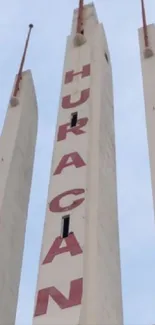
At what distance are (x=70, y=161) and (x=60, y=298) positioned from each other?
341 centimetres

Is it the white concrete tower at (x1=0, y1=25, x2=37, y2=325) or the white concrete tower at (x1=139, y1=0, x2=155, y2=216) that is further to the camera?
the white concrete tower at (x1=0, y1=25, x2=37, y2=325)

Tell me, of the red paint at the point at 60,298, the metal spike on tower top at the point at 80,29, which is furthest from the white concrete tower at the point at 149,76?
the red paint at the point at 60,298

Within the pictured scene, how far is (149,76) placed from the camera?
1541 cm

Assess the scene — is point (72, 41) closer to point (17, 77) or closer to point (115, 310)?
point (17, 77)

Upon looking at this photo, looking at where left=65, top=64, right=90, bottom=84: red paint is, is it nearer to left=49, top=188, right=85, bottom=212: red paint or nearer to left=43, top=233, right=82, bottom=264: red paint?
left=49, top=188, right=85, bottom=212: red paint

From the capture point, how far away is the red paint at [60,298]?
36.6 ft

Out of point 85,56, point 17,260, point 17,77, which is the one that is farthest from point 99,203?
point 17,77

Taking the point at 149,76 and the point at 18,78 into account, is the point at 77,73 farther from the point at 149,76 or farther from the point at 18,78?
the point at 18,78

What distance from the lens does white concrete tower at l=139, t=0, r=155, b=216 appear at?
13496 mm

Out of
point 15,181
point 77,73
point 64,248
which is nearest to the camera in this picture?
point 64,248

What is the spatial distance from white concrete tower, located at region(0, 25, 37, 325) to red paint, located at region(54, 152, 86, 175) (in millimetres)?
1480

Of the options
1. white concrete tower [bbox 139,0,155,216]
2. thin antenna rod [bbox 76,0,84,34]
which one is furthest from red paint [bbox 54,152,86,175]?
thin antenna rod [bbox 76,0,84,34]

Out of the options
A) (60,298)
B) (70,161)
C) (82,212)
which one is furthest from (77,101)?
(60,298)

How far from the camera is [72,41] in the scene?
712 inches
